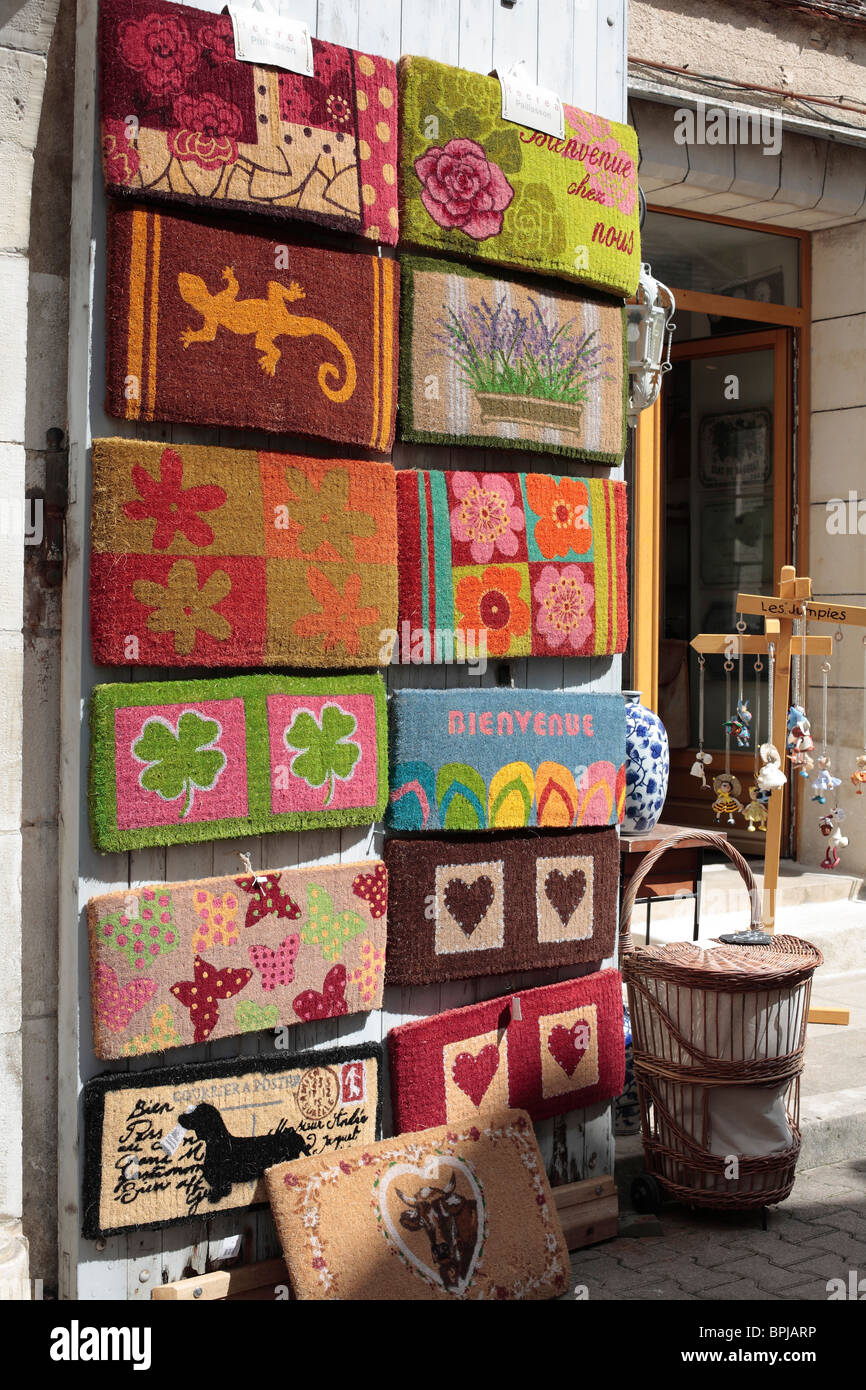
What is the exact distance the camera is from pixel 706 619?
7.33 meters

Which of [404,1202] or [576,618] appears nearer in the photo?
[404,1202]

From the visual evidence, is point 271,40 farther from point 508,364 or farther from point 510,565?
point 510,565

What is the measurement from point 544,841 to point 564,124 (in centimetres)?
178

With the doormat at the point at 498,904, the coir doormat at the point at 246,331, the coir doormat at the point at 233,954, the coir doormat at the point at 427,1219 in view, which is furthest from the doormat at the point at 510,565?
the coir doormat at the point at 427,1219

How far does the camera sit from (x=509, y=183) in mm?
3229

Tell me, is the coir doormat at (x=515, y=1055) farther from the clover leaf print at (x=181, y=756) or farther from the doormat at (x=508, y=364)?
the doormat at (x=508, y=364)

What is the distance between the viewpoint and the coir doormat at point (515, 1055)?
3.17 metres

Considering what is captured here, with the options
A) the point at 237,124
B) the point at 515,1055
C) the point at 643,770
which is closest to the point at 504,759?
the point at 515,1055

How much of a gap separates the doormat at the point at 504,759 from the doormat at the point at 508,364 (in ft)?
2.06

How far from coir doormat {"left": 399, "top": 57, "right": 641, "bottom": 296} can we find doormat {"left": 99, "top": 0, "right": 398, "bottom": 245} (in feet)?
0.23

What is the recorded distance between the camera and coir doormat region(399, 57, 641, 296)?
3.09 meters

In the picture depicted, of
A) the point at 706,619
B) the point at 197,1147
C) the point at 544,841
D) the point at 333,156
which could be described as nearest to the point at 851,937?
the point at 706,619

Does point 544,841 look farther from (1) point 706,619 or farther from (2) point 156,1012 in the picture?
(1) point 706,619

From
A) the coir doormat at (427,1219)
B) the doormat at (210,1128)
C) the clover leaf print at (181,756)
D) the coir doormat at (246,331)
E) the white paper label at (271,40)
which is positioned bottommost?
the coir doormat at (427,1219)
